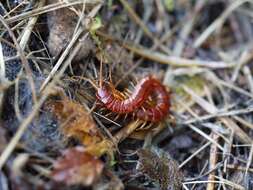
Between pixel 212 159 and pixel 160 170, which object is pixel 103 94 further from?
pixel 212 159

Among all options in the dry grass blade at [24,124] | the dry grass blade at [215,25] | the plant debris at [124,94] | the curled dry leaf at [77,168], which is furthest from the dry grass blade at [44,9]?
the dry grass blade at [215,25]

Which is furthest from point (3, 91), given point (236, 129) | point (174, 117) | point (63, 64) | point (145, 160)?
point (236, 129)

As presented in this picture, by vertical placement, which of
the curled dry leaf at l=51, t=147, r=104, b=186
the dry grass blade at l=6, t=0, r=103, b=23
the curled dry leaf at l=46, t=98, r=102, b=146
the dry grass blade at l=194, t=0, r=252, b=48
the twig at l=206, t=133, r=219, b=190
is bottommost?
the twig at l=206, t=133, r=219, b=190

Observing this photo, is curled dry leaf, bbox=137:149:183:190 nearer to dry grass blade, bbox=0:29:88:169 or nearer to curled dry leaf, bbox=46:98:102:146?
curled dry leaf, bbox=46:98:102:146

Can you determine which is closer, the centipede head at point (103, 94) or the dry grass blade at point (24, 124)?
the dry grass blade at point (24, 124)

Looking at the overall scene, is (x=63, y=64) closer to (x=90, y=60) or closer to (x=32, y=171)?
(x=90, y=60)

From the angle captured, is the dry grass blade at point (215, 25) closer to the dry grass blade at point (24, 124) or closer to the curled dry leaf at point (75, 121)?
the curled dry leaf at point (75, 121)

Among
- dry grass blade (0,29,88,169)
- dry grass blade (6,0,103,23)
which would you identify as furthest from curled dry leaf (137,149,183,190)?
dry grass blade (6,0,103,23)
